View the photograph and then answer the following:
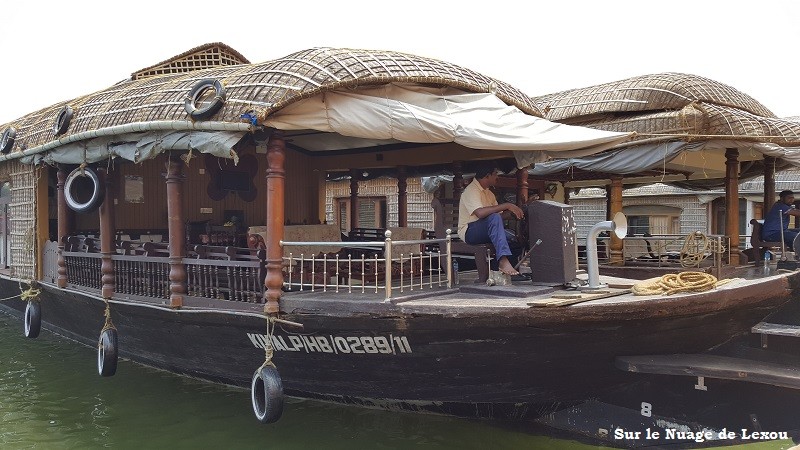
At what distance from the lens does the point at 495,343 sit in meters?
4.96

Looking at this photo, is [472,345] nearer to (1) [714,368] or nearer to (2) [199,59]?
(1) [714,368]

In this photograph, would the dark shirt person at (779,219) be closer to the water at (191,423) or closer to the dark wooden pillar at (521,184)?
the dark wooden pillar at (521,184)

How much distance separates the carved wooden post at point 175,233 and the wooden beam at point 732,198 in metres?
7.14

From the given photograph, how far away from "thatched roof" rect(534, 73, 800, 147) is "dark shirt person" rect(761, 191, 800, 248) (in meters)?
1.00

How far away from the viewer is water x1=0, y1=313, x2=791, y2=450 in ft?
18.5

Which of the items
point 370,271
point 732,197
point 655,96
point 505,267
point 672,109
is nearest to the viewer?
point 505,267

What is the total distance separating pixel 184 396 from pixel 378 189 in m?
10.1

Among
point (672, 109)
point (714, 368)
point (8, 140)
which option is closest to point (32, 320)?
point (8, 140)

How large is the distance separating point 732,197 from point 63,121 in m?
8.82

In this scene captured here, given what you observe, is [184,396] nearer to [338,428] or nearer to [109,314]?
[109,314]

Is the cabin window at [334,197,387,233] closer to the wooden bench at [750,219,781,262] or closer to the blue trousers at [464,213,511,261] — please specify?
the wooden bench at [750,219,781,262]

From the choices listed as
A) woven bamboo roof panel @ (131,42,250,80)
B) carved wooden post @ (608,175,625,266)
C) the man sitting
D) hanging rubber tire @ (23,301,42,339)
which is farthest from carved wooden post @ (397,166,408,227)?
hanging rubber tire @ (23,301,42,339)

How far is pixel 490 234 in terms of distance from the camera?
579 centimetres

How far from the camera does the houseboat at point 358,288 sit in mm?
4980
